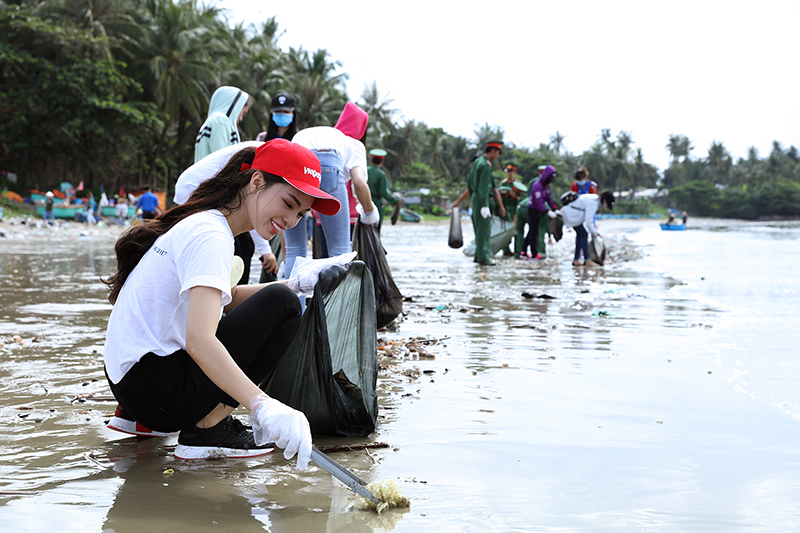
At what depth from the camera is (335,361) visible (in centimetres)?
271

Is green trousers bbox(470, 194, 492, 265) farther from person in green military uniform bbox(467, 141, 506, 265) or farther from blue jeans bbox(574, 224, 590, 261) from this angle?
blue jeans bbox(574, 224, 590, 261)

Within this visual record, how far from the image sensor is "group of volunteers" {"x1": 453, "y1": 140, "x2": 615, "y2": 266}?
1087 cm

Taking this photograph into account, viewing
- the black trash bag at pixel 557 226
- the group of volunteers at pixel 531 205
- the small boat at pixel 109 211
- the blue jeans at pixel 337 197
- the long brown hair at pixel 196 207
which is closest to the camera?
the long brown hair at pixel 196 207

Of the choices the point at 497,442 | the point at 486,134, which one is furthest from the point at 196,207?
the point at 486,134

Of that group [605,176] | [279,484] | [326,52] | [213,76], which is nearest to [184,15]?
[213,76]

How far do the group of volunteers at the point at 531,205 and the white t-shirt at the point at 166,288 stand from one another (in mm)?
8386

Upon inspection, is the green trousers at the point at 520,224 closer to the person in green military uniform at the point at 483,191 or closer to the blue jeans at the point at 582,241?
the person in green military uniform at the point at 483,191

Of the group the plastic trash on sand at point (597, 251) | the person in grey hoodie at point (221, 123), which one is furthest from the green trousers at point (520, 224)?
the person in grey hoodie at point (221, 123)

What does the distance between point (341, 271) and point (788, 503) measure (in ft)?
5.48

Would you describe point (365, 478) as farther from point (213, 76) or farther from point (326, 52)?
point (326, 52)

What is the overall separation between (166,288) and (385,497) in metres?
0.90

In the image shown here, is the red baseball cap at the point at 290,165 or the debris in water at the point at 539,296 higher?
the red baseball cap at the point at 290,165

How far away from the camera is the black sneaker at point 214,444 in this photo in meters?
2.41

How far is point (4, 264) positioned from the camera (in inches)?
400
